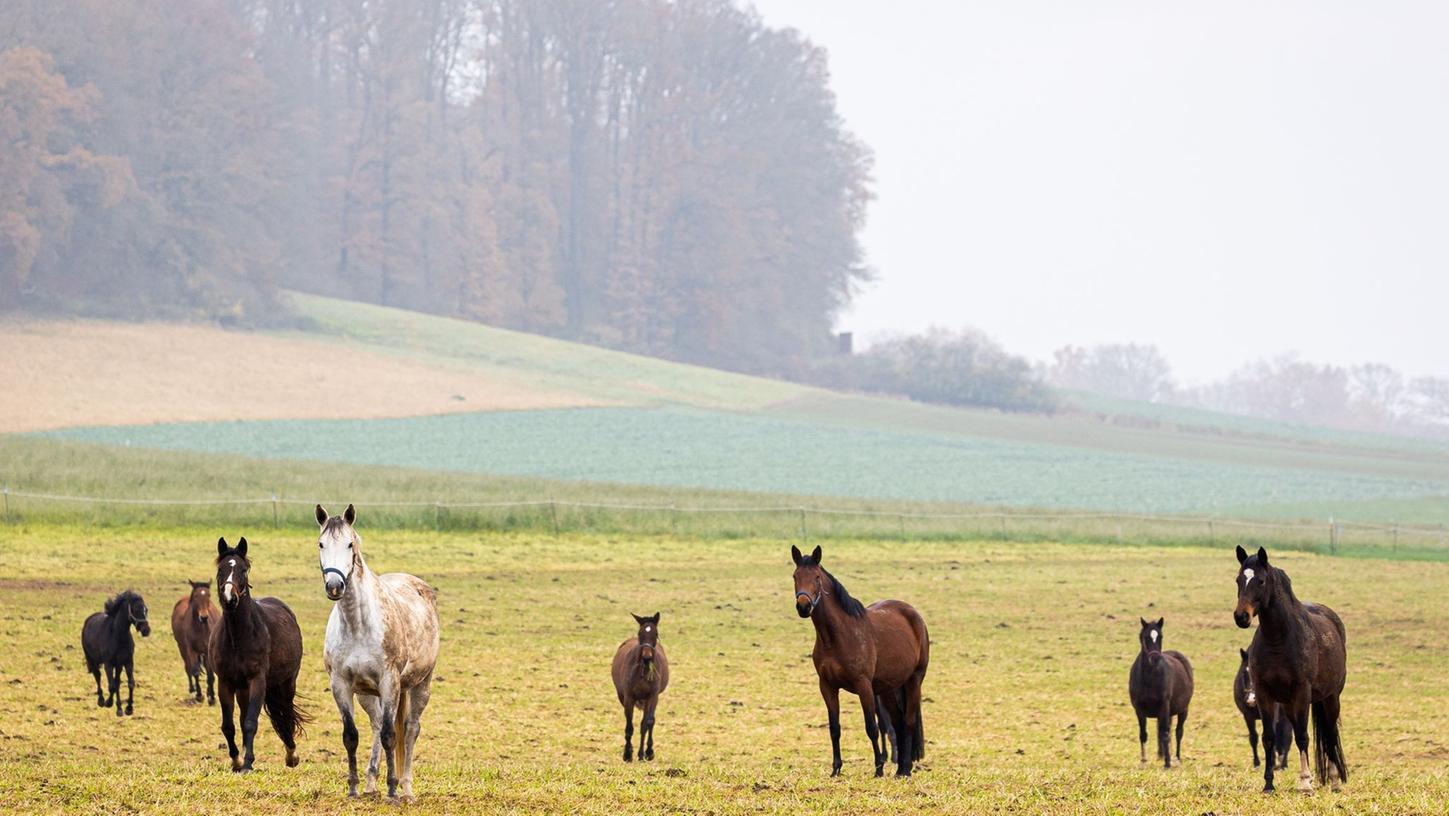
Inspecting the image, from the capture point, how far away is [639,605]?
30328 mm

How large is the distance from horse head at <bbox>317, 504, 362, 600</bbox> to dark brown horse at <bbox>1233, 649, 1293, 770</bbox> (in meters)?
8.19

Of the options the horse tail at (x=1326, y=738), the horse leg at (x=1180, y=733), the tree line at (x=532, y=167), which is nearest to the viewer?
the horse tail at (x=1326, y=738)

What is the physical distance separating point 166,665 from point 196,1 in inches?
2830

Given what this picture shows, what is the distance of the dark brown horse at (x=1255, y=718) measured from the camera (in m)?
14.3

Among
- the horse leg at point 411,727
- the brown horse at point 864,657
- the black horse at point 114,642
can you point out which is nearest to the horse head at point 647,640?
the brown horse at point 864,657

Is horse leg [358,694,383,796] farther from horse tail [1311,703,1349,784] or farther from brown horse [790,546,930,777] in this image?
horse tail [1311,703,1349,784]

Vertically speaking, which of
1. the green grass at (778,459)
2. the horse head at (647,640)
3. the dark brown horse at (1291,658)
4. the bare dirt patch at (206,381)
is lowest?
the horse head at (647,640)

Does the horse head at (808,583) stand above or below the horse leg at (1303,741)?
above

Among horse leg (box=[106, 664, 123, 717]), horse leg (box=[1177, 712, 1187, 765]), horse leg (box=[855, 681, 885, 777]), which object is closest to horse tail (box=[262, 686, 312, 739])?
horse leg (box=[106, 664, 123, 717])

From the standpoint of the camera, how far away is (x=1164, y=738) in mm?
17531

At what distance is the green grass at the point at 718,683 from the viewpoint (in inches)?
500

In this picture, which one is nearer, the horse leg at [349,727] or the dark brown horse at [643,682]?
the horse leg at [349,727]

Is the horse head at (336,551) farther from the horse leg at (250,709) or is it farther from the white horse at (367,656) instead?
the horse leg at (250,709)

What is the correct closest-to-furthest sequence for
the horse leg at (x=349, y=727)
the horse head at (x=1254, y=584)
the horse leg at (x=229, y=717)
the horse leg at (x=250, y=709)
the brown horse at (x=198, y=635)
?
the horse leg at (x=349, y=727)
the horse head at (x=1254, y=584)
the horse leg at (x=250, y=709)
the horse leg at (x=229, y=717)
the brown horse at (x=198, y=635)
